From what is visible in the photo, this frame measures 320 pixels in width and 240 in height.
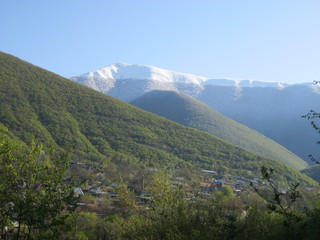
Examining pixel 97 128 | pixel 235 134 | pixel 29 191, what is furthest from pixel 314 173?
pixel 29 191

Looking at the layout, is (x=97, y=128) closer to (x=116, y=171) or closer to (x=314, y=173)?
(x=116, y=171)

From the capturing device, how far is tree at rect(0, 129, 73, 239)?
12.4m

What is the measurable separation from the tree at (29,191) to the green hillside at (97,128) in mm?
67959

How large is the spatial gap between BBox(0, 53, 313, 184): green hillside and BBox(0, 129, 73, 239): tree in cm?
6796

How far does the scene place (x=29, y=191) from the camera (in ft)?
42.0

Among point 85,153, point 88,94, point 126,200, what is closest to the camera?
point 126,200

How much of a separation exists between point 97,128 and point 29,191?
292 feet

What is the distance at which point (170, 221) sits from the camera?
58.8 feet

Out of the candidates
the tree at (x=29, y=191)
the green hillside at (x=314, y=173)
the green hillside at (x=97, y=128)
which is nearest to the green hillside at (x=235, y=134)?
the green hillside at (x=314, y=173)

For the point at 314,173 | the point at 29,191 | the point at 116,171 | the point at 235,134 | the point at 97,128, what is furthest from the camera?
the point at 235,134

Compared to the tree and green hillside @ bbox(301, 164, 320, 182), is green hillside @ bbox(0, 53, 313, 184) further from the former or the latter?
the tree

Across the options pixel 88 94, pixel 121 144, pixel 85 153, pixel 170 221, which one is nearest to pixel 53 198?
pixel 170 221

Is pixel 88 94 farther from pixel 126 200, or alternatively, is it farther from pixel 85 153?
pixel 126 200

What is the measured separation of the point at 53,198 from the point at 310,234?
881 cm
